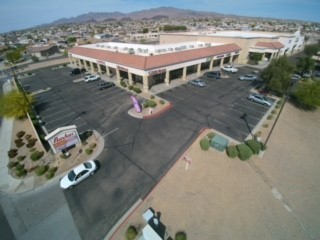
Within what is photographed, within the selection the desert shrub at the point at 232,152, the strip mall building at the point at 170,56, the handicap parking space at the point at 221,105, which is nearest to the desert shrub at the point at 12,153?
the handicap parking space at the point at 221,105

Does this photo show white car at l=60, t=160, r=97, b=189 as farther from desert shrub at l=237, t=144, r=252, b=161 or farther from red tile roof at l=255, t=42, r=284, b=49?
red tile roof at l=255, t=42, r=284, b=49

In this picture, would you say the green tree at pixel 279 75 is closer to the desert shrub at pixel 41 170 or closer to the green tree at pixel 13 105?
the desert shrub at pixel 41 170

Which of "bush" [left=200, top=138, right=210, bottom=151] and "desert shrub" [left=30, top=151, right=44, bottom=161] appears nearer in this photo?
"desert shrub" [left=30, top=151, right=44, bottom=161]

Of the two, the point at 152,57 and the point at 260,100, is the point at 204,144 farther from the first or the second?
the point at 152,57

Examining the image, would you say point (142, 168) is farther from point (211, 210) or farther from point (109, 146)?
point (211, 210)

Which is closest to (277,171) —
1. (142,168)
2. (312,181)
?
(312,181)

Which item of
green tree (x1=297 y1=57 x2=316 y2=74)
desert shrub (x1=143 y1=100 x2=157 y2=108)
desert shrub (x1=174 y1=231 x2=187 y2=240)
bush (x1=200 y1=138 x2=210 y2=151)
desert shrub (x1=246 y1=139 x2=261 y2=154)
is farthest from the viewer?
green tree (x1=297 y1=57 x2=316 y2=74)

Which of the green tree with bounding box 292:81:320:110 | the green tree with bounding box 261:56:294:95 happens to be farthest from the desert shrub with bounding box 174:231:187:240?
the green tree with bounding box 261:56:294:95
